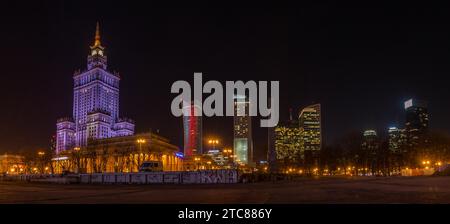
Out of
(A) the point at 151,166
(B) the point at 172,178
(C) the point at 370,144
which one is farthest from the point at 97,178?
(C) the point at 370,144

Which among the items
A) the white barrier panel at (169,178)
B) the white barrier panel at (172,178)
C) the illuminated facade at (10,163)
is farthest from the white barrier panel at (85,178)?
the illuminated facade at (10,163)

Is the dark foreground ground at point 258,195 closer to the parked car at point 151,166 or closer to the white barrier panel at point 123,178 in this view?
the white barrier panel at point 123,178

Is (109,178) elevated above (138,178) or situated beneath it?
situated beneath

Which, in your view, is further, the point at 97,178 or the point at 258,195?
the point at 97,178

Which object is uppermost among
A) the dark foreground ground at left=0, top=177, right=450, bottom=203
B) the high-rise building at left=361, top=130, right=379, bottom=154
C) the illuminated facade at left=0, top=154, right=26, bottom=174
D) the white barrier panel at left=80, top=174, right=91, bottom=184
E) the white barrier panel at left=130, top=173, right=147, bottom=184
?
the high-rise building at left=361, top=130, right=379, bottom=154

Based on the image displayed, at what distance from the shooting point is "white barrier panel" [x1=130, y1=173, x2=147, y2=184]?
53.1m

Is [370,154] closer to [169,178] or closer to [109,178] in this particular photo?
[169,178]

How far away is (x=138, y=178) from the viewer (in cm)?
5384

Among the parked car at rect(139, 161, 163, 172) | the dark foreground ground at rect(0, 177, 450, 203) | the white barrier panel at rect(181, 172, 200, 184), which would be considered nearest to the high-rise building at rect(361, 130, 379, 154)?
the parked car at rect(139, 161, 163, 172)

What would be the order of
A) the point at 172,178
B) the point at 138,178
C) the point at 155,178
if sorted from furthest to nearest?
the point at 138,178 < the point at 155,178 < the point at 172,178

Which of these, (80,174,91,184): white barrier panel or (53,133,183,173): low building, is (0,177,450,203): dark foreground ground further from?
(53,133,183,173): low building

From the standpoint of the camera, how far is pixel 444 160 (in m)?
88.4

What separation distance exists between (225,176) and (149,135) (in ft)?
393

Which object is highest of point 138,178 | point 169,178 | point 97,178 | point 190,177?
point 190,177
